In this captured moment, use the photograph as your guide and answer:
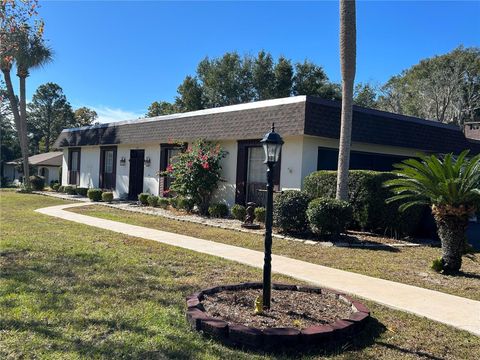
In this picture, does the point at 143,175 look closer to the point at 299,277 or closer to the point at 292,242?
the point at 292,242

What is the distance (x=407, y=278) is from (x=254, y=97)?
114 ft

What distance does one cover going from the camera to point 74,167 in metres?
28.0

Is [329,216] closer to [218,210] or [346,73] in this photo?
[346,73]

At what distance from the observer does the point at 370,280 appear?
703 cm

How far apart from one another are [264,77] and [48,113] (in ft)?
126

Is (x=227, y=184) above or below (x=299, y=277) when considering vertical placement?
above

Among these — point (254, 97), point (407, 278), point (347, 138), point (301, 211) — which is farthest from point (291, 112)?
point (254, 97)

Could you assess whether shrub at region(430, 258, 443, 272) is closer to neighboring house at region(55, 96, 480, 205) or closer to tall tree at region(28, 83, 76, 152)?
neighboring house at region(55, 96, 480, 205)

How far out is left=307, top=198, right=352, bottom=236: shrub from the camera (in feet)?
34.4

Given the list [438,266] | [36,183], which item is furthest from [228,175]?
[36,183]

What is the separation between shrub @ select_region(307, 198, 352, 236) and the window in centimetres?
2006

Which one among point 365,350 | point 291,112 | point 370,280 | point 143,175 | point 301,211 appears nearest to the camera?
point 365,350

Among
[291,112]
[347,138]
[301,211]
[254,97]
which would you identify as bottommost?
[301,211]

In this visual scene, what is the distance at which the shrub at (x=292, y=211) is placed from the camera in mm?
11227
